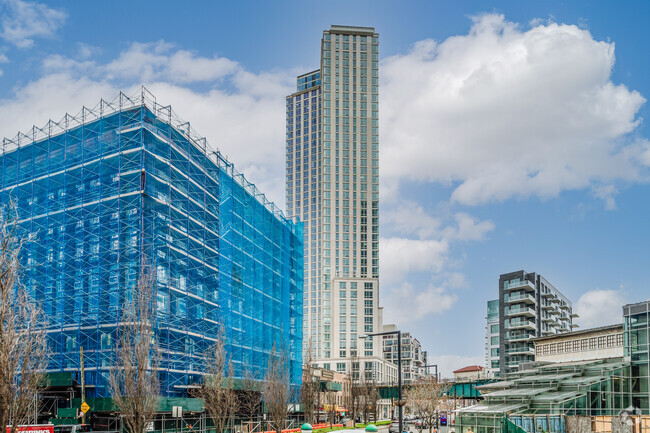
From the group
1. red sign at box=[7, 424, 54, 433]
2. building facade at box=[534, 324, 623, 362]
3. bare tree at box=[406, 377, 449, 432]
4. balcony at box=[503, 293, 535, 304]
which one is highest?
balcony at box=[503, 293, 535, 304]

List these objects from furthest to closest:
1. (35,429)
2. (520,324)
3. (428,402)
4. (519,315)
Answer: (519,315) < (520,324) < (428,402) < (35,429)

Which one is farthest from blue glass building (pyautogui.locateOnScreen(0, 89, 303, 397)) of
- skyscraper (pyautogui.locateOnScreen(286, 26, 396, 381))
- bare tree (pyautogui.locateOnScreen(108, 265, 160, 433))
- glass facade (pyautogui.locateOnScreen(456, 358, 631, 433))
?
skyscraper (pyautogui.locateOnScreen(286, 26, 396, 381))

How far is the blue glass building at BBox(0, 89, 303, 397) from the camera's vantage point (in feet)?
164

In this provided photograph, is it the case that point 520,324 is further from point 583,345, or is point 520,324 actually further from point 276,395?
point 276,395

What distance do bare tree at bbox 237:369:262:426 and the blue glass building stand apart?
176cm

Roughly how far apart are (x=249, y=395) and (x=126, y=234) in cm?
1963

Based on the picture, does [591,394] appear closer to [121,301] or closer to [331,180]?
[121,301]

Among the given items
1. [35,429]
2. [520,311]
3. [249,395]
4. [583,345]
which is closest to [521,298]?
[520,311]

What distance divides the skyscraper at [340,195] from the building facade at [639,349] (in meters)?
115

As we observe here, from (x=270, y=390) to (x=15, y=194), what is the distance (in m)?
29.3

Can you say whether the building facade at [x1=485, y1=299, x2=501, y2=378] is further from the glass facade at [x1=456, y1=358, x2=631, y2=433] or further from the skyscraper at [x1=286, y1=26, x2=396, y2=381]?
the glass facade at [x1=456, y1=358, x2=631, y2=433]

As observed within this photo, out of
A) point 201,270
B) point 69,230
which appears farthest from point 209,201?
point 69,230

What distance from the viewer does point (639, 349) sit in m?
48.2

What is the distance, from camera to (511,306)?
110625 mm
